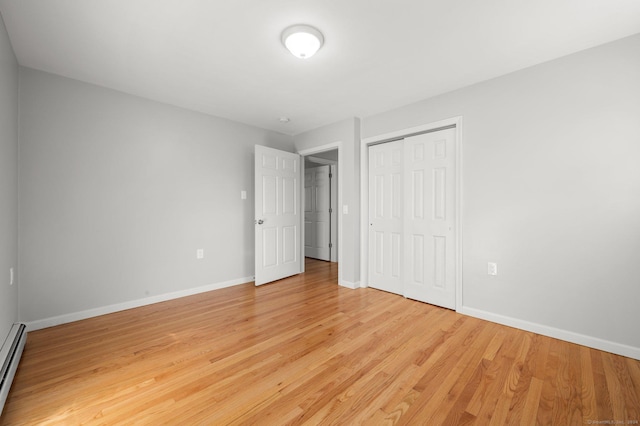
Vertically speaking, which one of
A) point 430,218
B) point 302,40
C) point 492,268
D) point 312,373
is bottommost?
point 312,373

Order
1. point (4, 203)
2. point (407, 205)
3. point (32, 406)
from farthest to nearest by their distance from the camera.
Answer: point (407, 205) → point (4, 203) → point (32, 406)

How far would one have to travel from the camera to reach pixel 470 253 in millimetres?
2826

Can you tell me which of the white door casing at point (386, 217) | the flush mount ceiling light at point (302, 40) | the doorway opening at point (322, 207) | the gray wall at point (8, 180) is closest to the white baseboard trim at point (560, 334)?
the white door casing at point (386, 217)

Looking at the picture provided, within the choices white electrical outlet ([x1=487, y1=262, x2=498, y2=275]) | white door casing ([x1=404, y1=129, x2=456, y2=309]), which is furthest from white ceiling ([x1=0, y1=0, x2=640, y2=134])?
white electrical outlet ([x1=487, y1=262, x2=498, y2=275])

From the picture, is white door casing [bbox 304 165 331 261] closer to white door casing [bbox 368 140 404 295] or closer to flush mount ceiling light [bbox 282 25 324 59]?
white door casing [bbox 368 140 404 295]

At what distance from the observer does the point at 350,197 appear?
383cm

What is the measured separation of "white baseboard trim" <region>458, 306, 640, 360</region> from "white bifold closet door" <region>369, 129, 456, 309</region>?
0.31 metres

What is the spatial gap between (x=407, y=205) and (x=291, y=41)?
221 centimetres

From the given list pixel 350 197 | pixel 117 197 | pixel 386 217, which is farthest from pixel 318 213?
pixel 117 197

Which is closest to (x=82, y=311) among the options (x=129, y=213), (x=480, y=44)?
(x=129, y=213)

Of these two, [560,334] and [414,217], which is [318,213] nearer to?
[414,217]

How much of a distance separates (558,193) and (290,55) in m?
2.59

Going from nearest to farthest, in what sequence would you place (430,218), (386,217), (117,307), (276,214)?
1. (117,307)
2. (430,218)
3. (386,217)
4. (276,214)

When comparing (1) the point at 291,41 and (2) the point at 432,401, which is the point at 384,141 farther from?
(2) the point at 432,401
